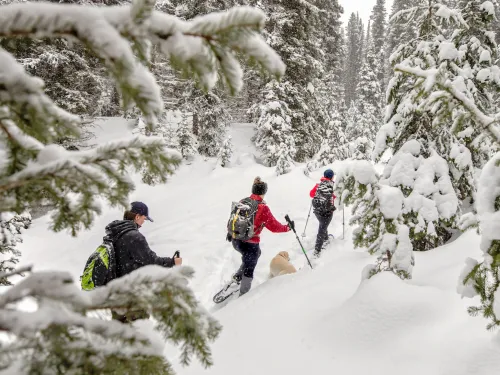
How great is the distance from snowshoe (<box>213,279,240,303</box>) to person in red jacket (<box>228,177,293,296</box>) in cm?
32

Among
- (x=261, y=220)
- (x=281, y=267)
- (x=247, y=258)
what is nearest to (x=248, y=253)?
(x=247, y=258)

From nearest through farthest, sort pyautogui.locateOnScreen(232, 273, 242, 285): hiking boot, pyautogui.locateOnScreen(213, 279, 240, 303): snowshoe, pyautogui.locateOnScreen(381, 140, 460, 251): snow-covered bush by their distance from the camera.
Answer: pyautogui.locateOnScreen(381, 140, 460, 251): snow-covered bush → pyautogui.locateOnScreen(213, 279, 240, 303): snowshoe → pyautogui.locateOnScreen(232, 273, 242, 285): hiking boot

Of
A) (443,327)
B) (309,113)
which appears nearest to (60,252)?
(443,327)

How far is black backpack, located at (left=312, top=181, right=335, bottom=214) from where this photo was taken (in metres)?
9.07

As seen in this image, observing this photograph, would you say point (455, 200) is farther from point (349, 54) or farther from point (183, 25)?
point (349, 54)

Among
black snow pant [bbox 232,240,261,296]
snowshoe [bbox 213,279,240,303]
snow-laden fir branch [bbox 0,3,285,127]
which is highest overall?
snow-laden fir branch [bbox 0,3,285,127]

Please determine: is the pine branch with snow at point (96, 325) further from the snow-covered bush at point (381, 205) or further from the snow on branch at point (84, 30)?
the snow-covered bush at point (381, 205)

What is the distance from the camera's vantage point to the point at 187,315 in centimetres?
136

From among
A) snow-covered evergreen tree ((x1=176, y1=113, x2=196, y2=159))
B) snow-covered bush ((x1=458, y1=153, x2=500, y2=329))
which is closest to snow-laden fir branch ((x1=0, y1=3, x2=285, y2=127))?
snow-covered bush ((x1=458, y1=153, x2=500, y2=329))

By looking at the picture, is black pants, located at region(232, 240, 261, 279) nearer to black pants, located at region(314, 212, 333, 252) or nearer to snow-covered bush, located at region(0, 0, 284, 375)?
black pants, located at region(314, 212, 333, 252)

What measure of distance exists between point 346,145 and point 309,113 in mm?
7027

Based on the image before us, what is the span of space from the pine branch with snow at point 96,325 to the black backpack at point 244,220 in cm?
488

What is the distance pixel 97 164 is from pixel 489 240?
3.03 m

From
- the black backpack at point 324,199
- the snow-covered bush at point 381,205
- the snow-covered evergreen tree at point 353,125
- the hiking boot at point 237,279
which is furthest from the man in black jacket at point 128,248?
the snow-covered evergreen tree at point 353,125
